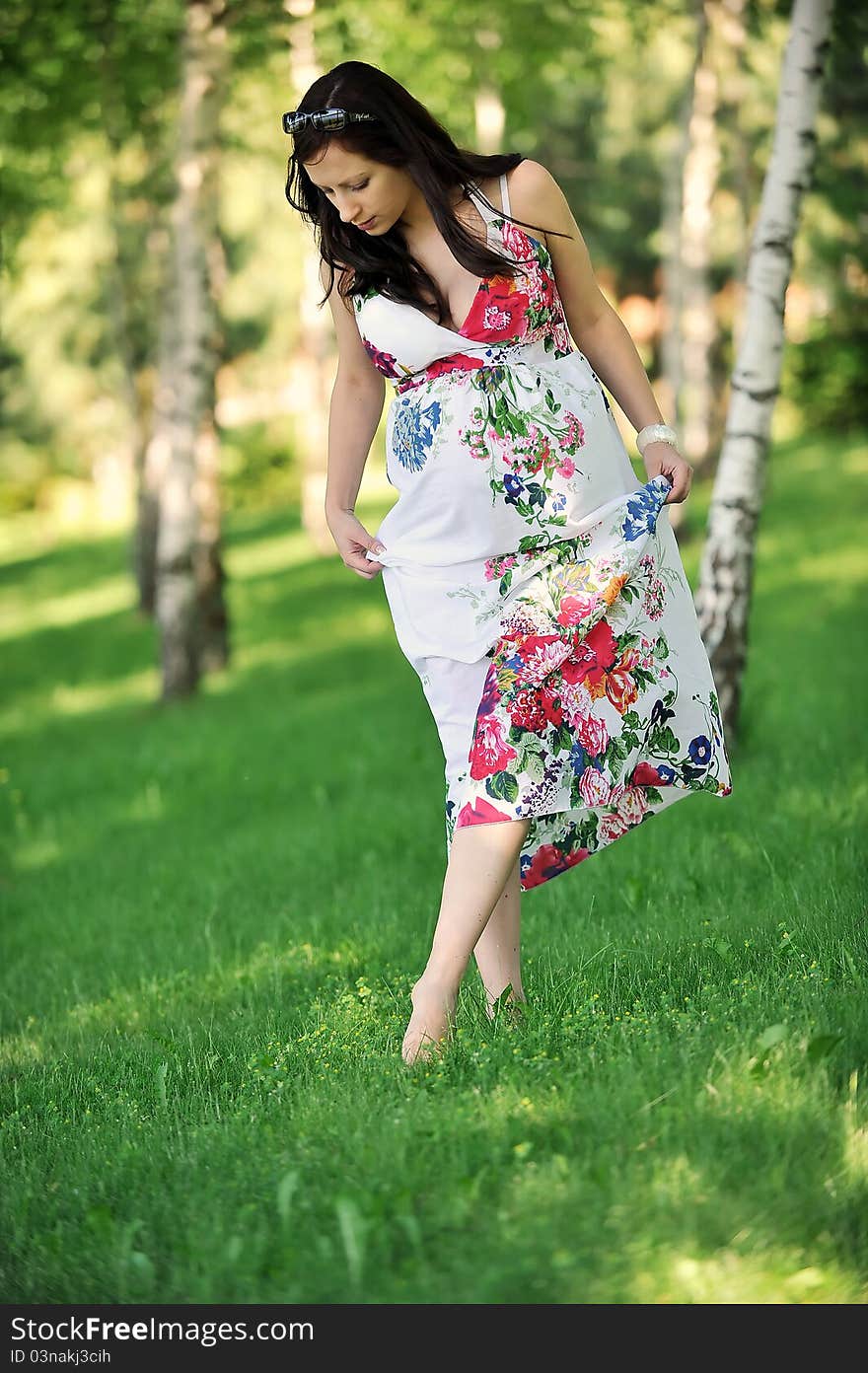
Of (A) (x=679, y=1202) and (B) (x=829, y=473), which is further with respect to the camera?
(B) (x=829, y=473)

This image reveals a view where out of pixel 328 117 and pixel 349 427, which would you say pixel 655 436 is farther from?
pixel 328 117

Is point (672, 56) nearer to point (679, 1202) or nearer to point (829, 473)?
point (829, 473)

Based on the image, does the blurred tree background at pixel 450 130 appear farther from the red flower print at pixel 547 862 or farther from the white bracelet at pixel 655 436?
the red flower print at pixel 547 862

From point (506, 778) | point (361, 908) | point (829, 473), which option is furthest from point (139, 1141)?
point (829, 473)

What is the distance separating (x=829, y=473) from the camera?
2014 cm

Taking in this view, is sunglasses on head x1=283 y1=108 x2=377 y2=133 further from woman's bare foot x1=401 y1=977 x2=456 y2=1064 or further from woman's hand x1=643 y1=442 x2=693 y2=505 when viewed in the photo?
woman's bare foot x1=401 y1=977 x2=456 y2=1064

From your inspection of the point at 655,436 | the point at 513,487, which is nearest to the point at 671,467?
the point at 655,436

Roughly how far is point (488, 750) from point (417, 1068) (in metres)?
0.74

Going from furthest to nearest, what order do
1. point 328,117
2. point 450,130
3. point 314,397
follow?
point 314,397, point 450,130, point 328,117

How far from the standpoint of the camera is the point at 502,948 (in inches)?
148

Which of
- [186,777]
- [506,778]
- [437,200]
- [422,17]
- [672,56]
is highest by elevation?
[672,56]

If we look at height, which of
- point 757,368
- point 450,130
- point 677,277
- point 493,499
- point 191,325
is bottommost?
point 493,499

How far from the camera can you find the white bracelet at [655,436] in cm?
373
